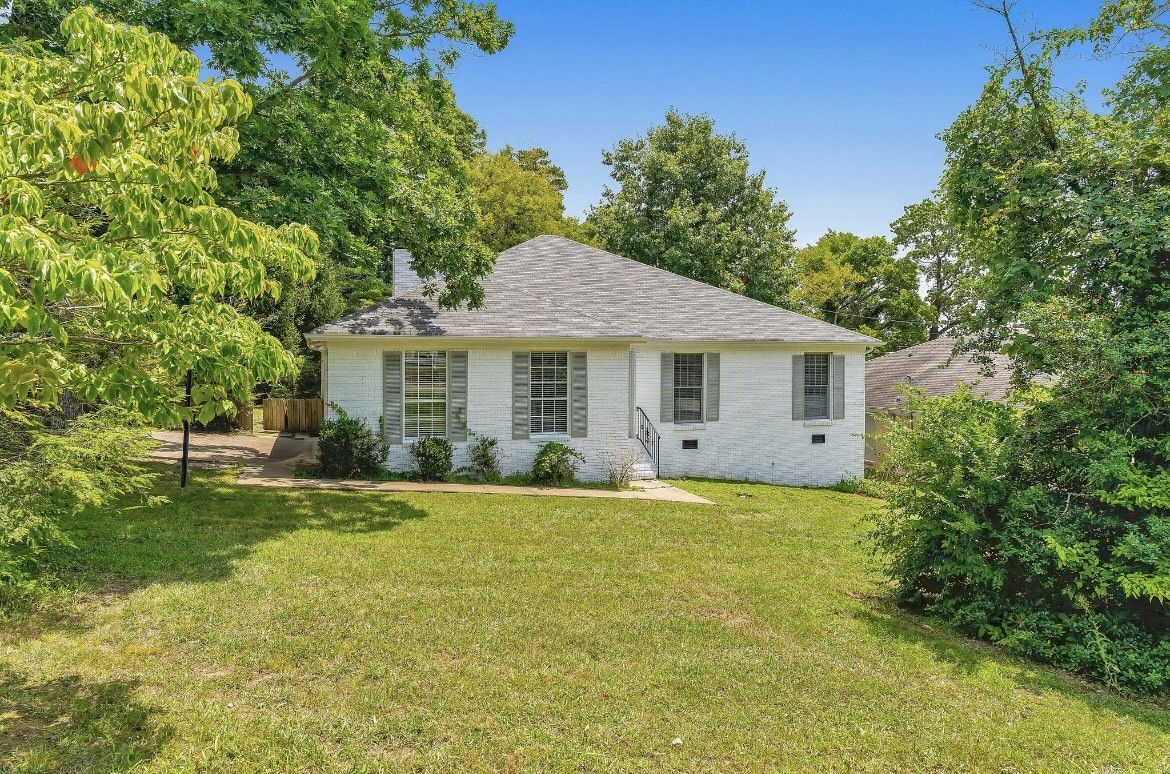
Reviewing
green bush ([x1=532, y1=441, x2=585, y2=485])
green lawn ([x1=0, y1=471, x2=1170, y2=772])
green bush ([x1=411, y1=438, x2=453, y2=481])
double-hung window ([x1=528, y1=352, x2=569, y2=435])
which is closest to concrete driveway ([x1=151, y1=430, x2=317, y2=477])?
green bush ([x1=411, y1=438, x2=453, y2=481])

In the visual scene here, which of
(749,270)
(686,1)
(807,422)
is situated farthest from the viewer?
(749,270)

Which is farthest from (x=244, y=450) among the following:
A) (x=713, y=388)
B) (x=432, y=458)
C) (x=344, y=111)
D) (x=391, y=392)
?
(x=713, y=388)

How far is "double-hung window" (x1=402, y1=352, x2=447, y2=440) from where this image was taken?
1382 centimetres

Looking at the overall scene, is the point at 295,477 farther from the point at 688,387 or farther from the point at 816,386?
the point at 816,386

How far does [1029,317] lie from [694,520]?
21.0ft

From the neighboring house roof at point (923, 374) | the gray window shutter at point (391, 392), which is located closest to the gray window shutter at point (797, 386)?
the neighboring house roof at point (923, 374)

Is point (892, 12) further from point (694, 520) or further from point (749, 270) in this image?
point (749, 270)

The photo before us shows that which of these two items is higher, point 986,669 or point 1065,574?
point 1065,574

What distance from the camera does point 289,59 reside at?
10.7 meters

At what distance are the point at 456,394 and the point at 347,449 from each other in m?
2.57

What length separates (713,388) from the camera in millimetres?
16547

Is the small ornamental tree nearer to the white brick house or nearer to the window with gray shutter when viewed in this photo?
the white brick house

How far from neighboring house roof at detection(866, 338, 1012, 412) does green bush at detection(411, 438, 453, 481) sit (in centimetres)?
Answer: 1507

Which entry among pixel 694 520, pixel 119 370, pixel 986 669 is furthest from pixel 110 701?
pixel 694 520
